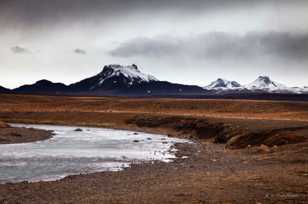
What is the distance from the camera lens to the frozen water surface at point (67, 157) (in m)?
30.3

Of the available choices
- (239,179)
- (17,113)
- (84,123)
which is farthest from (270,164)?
(17,113)

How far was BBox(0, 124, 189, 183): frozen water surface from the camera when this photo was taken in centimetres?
3033

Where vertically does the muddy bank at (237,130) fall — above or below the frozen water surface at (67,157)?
above

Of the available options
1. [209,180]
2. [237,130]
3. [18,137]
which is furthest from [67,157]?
[237,130]

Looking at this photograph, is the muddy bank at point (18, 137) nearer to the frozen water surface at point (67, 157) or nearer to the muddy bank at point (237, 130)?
the frozen water surface at point (67, 157)

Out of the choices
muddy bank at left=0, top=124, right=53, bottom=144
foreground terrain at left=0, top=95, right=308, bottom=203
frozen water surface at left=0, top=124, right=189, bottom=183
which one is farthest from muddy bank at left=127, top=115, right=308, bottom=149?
muddy bank at left=0, top=124, right=53, bottom=144

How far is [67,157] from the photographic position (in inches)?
1544

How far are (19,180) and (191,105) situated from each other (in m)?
113

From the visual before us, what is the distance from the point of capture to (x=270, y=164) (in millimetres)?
31172

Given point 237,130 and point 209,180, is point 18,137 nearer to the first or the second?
point 237,130

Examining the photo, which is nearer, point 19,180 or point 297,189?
point 297,189

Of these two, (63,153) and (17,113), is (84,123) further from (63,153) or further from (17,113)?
(63,153)

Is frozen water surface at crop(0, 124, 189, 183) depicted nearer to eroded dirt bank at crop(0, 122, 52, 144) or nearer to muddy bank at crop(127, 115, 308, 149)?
eroded dirt bank at crop(0, 122, 52, 144)

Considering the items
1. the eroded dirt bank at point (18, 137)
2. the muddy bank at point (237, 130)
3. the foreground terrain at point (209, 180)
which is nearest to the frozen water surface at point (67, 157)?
the foreground terrain at point (209, 180)
